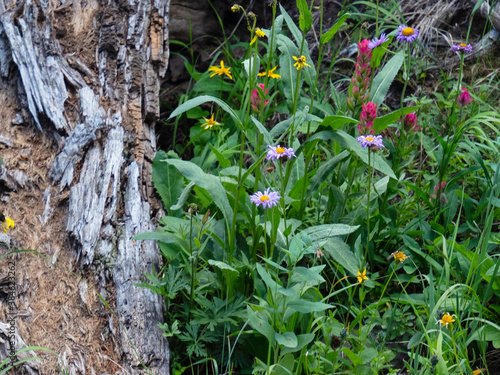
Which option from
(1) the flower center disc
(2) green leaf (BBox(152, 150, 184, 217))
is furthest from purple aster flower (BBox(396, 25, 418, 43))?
(2) green leaf (BBox(152, 150, 184, 217))

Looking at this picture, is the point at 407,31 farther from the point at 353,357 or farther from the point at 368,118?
the point at 353,357

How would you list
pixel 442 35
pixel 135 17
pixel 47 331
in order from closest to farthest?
pixel 47 331 → pixel 135 17 → pixel 442 35

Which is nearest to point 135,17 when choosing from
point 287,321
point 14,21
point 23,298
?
point 14,21

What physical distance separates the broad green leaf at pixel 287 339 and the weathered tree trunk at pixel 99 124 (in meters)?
0.52

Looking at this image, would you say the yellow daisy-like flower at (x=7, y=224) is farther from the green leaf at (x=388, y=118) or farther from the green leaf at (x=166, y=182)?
the green leaf at (x=388, y=118)

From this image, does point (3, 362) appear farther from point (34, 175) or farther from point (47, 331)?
point (34, 175)

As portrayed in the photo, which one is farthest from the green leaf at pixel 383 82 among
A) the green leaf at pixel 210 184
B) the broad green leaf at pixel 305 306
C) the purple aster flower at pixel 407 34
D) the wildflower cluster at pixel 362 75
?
the broad green leaf at pixel 305 306

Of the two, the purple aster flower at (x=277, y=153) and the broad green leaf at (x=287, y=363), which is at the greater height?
the purple aster flower at (x=277, y=153)

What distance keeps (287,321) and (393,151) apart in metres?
1.09

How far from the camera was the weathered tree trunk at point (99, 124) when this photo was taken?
6.53ft

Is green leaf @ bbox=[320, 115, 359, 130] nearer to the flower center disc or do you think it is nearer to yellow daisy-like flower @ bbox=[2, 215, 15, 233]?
the flower center disc

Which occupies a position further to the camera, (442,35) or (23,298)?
(442,35)

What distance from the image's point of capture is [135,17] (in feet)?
9.52

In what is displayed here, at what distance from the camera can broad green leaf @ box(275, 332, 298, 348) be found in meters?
1.61
